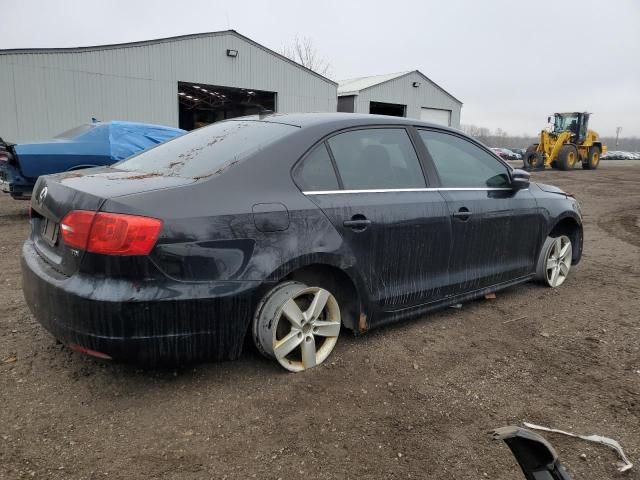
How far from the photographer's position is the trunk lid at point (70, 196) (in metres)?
2.37

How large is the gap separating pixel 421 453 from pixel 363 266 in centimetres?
115

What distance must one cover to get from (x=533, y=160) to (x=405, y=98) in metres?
7.91

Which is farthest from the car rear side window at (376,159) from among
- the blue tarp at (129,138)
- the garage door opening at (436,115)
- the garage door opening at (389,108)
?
the garage door opening at (436,115)

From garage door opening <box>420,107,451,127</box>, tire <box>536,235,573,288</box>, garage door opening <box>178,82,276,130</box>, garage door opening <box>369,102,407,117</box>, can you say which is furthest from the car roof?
garage door opening <box>420,107,451,127</box>

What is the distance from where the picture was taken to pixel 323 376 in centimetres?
284

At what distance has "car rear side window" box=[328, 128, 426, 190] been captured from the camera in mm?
3076

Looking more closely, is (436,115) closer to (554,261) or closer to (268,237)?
(554,261)

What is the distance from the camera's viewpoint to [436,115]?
97.3 feet

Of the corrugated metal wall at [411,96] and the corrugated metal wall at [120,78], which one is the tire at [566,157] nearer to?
the corrugated metal wall at [411,96]

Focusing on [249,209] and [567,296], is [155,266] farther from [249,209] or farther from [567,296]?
[567,296]

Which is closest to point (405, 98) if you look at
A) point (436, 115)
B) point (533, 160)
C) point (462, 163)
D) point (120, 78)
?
point (436, 115)

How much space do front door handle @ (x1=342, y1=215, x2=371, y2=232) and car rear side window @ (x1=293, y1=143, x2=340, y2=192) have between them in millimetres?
219

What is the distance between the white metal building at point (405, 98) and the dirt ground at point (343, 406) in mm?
24243

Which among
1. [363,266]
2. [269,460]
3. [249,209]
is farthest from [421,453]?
[249,209]
